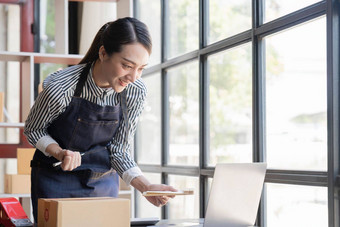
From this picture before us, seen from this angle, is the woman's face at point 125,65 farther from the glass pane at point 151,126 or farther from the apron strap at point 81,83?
the glass pane at point 151,126

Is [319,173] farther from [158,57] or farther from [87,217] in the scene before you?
[158,57]

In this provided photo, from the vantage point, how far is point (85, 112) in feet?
7.09

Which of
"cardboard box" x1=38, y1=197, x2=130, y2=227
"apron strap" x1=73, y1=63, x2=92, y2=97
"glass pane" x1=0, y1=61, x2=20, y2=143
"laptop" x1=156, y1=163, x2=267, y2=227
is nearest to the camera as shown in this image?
"cardboard box" x1=38, y1=197, x2=130, y2=227

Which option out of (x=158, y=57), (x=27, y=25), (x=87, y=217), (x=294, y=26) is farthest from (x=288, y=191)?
(x=27, y=25)

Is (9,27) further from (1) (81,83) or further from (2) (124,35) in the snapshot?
(2) (124,35)

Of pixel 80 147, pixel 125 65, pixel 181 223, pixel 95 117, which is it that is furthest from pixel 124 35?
pixel 181 223

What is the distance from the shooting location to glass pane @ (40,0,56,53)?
18.4 ft

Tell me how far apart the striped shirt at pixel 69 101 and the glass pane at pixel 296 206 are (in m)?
0.88

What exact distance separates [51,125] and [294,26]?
1217 mm

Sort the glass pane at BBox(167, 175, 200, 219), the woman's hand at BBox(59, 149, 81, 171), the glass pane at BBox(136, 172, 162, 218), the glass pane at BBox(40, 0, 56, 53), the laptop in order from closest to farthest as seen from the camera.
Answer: the laptop, the woman's hand at BBox(59, 149, 81, 171), the glass pane at BBox(167, 175, 200, 219), the glass pane at BBox(136, 172, 162, 218), the glass pane at BBox(40, 0, 56, 53)

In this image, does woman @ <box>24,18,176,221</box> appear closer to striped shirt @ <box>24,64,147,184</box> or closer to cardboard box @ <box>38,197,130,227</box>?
striped shirt @ <box>24,64,147,184</box>

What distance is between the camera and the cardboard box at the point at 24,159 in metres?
3.58

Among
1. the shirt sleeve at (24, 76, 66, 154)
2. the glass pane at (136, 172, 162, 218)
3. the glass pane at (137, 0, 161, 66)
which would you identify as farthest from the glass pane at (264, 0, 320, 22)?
the glass pane at (136, 172, 162, 218)

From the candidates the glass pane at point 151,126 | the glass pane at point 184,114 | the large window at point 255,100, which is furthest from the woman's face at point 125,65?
the glass pane at point 151,126
